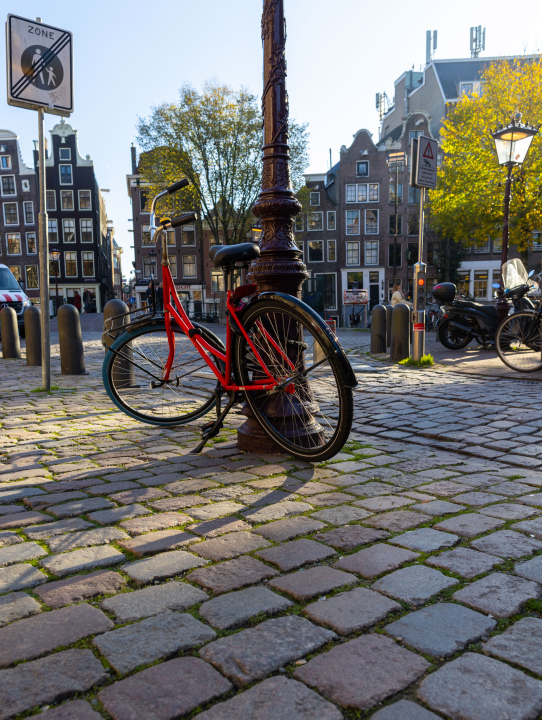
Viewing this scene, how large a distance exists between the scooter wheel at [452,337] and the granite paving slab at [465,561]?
9548mm

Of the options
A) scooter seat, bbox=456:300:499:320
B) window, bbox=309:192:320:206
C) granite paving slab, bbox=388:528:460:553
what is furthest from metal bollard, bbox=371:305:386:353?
window, bbox=309:192:320:206

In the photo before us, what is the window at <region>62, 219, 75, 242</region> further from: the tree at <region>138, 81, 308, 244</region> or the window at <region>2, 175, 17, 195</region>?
the tree at <region>138, 81, 308, 244</region>

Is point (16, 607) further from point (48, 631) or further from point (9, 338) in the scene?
point (9, 338)

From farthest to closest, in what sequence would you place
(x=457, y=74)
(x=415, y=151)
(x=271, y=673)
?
1. (x=457, y=74)
2. (x=415, y=151)
3. (x=271, y=673)

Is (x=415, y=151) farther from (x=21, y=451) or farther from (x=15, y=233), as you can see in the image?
(x=15, y=233)

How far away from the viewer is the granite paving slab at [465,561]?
208 cm

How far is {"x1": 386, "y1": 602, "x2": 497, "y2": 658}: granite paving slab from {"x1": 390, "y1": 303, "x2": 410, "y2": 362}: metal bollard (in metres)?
7.82

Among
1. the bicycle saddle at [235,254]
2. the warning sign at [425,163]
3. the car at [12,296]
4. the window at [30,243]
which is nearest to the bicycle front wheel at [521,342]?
the warning sign at [425,163]

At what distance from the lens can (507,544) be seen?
2307mm

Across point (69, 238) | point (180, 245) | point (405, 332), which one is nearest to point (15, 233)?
point (69, 238)

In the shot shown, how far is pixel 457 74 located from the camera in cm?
4616

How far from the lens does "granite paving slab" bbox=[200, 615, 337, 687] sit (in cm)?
152

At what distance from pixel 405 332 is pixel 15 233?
4902 cm

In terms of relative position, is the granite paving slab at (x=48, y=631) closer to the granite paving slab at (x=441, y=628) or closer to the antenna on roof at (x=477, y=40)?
the granite paving slab at (x=441, y=628)
